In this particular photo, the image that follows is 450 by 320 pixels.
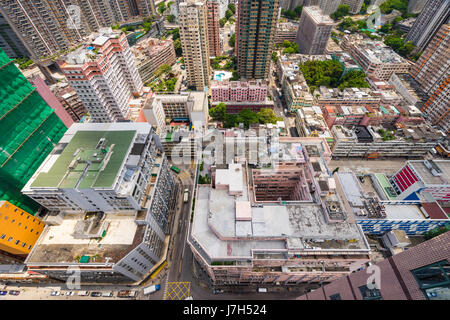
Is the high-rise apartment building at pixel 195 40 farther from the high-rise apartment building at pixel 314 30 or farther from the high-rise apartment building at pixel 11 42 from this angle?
A: the high-rise apartment building at pixel 11 42

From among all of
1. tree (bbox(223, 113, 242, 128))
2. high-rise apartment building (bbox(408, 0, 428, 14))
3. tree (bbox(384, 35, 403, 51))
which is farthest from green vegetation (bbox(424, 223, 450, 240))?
high-rise apartment building (bbox(408, 0, 428, 14))

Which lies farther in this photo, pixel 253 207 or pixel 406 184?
pixel 406 184

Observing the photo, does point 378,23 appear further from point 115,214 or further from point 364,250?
point 115,214

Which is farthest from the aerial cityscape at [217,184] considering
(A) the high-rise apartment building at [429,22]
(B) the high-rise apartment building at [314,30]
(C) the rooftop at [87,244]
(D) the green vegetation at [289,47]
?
(D) the green vegetation at [289,47]

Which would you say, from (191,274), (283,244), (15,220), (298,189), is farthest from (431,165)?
(15,220)

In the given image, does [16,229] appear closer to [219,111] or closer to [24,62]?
[219,111]

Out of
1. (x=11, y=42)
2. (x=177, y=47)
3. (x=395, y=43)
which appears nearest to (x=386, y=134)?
(x=395, y=43)

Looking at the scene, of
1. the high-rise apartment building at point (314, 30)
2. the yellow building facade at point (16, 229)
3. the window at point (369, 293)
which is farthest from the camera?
the high-rise apartment building at point (314, 30)
